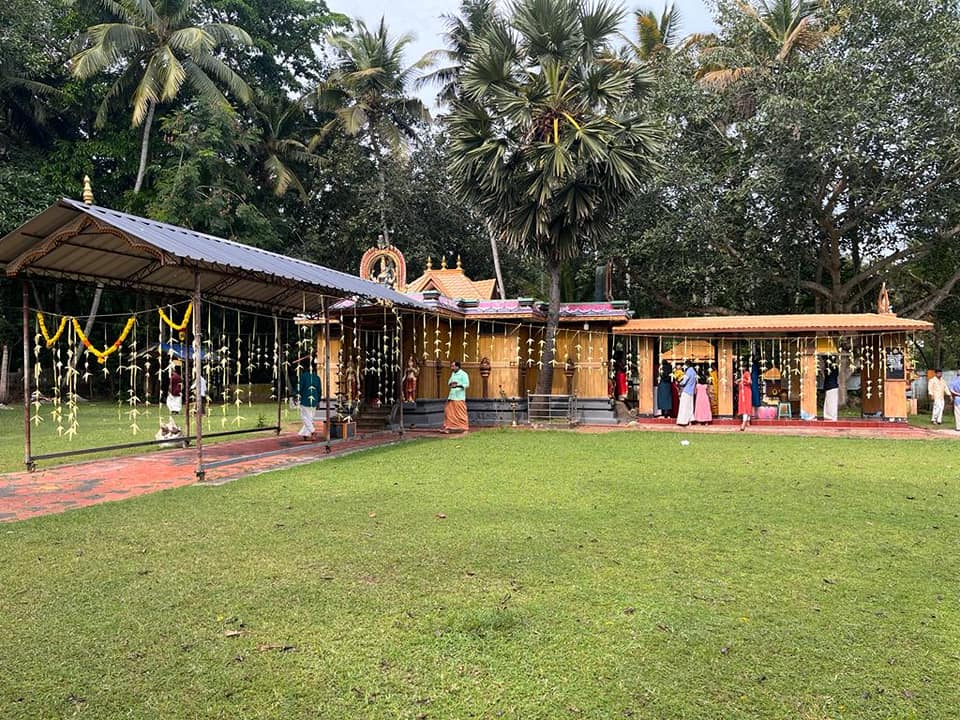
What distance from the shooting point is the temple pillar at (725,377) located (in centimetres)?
1700

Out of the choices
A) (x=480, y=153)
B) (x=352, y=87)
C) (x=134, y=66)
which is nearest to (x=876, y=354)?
(x=480, y=153)

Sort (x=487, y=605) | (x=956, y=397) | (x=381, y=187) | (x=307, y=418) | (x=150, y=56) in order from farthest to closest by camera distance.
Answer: (x=381, y=187), (x=150, y=56), (x=956, y=397), (x=307, y=418), (x=487, y=605)

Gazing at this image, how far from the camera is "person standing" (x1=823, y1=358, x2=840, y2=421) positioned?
53.1 feet

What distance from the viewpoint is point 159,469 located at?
29.1 ft

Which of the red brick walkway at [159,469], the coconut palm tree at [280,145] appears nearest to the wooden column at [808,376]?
the red brick walkway at [159,469]

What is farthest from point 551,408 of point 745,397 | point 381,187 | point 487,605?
point 381,187

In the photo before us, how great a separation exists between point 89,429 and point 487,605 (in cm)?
1363

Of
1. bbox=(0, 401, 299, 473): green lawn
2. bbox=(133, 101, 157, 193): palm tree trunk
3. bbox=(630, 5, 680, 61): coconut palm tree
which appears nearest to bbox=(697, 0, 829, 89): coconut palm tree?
bbox=(630, 5, 680, 61): coconut palm tree

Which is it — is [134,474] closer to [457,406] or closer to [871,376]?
[457,406]

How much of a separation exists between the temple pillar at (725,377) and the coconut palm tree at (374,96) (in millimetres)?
13216

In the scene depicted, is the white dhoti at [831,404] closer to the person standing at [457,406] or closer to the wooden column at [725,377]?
the wooden column at [725,377]

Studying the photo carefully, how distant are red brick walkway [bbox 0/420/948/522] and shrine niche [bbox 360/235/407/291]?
4016mm

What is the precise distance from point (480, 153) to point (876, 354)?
11.0 m

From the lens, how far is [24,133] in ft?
77.5
